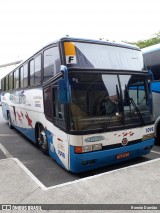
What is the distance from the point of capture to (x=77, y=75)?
4391mm

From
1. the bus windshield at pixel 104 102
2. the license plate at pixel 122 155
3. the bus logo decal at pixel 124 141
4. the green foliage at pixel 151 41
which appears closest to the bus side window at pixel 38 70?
the bus windshield at pixel 104 102

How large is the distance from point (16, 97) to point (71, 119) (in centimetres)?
553

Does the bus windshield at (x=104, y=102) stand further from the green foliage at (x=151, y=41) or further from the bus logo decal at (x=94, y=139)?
the green foliage at (x=151, y=41)

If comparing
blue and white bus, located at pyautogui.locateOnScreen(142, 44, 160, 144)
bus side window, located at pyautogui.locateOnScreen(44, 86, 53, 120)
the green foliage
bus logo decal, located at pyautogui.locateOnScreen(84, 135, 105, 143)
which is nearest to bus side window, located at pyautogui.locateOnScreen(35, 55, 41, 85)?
bus side window, located at pyautogui.locateOnScreen(44, 86, 53, 120)

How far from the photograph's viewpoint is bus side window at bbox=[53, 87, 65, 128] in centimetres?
459

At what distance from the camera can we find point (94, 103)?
4.59 metres

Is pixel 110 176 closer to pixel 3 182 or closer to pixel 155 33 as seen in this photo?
pixel 3 182

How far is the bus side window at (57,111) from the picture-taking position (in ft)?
15.1

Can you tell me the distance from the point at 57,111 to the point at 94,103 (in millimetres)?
898

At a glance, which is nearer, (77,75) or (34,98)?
(77,75)

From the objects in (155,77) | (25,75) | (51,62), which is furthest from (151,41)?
(51,62)

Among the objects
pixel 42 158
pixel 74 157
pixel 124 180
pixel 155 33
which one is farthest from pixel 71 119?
pixel 155 33

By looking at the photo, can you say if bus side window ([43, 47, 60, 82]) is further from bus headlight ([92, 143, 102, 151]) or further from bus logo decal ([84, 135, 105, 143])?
bus headlight ([92, 143, 102, 151])

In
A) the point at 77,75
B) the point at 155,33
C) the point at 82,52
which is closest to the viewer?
the point at 77,75
